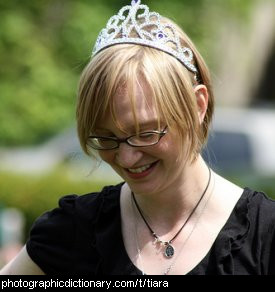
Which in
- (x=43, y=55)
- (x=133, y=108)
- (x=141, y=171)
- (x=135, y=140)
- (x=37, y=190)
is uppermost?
(x=133, y=108)

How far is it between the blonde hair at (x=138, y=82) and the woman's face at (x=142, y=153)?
0.8 inches

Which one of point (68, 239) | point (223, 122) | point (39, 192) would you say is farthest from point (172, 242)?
point (223, 122)

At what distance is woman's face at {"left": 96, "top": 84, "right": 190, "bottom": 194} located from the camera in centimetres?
313

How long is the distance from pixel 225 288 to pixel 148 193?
398 millimetres

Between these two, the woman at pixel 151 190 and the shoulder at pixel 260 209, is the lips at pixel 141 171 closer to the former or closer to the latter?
the woman at pixel 151 190

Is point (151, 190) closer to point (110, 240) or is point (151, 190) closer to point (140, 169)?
point (140, 169)

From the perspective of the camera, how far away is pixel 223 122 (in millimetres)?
13117

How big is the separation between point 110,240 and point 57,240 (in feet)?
0.72

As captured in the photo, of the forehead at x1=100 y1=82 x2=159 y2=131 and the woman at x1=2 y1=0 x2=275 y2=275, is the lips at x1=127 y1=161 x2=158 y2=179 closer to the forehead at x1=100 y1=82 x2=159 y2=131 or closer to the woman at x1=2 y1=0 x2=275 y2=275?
the woman at x1=2 y1=0 x2=275 y2=275

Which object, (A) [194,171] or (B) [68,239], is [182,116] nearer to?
(A) [194,171]

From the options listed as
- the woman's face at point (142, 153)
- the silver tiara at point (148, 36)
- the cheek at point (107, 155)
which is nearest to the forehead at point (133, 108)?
the woman's face at point (142, 153)

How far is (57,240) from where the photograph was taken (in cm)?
350

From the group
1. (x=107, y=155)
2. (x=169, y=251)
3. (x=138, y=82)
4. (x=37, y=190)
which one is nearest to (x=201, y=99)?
(x=138, y=82)

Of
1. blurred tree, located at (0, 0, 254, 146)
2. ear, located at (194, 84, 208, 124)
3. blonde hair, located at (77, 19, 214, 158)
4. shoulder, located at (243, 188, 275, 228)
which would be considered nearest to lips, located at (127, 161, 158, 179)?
blonde hair, located at (77, 19, 214, 158)
